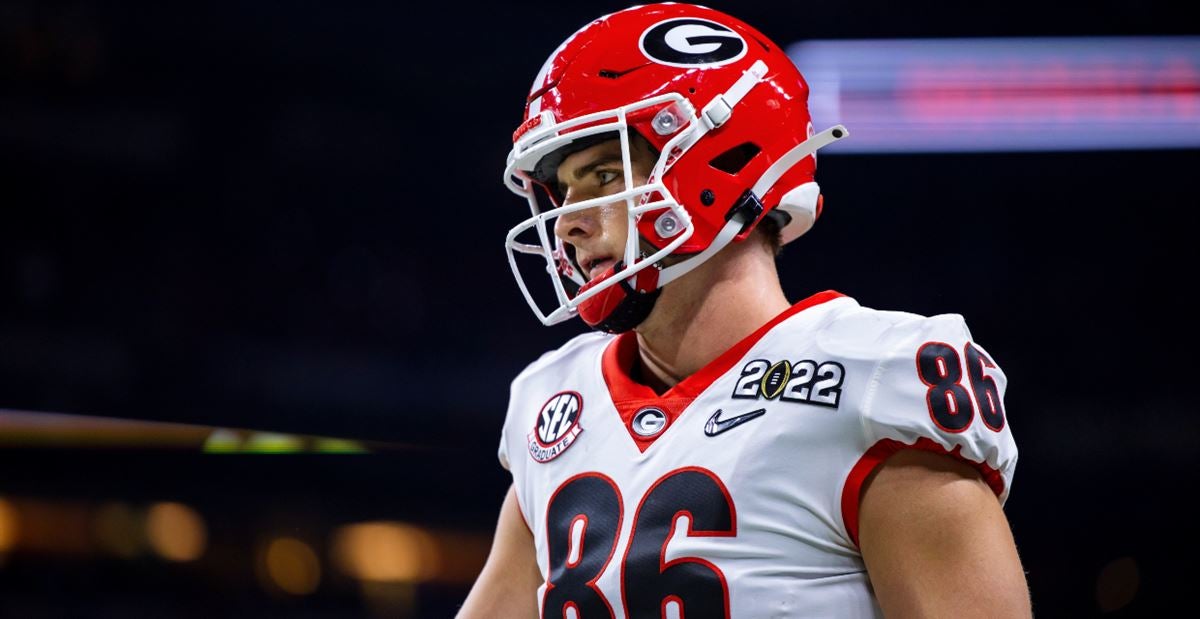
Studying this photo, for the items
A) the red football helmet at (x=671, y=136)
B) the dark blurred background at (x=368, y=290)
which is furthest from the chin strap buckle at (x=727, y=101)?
the dark blurred background at (x=368, y=290)

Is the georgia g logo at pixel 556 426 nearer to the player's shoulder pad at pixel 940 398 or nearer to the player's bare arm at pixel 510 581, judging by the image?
the player's bare arm at pixel 510 581

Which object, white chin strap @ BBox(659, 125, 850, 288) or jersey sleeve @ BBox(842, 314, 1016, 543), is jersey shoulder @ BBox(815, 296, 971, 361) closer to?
jersey sleeve @ BBox(842, 314, 1016, 543)

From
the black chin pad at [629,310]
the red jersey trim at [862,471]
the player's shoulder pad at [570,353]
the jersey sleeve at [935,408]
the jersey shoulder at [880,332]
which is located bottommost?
the red jersey trim at [862,471]

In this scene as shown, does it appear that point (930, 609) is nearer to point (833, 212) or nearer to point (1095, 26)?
point (833, 212)

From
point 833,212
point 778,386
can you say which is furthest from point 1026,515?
point 778,386

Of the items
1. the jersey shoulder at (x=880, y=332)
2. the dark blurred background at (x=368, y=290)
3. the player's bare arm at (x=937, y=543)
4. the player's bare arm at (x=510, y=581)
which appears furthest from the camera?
the dark blurred background at (x=368, y=290)

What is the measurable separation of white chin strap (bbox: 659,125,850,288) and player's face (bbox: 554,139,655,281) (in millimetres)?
64

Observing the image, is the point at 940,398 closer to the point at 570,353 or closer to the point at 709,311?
the point at 709,311

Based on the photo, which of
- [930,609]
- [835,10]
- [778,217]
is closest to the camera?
[930,609]

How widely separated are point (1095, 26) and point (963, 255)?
1.81 feet

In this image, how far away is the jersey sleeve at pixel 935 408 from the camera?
40.6 inches

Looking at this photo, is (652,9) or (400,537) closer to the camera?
(652,9)

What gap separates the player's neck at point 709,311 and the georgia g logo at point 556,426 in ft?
0.36

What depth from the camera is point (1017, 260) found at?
8.08 ft
